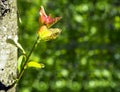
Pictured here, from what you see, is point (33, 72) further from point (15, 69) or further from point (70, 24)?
point (15, 69)

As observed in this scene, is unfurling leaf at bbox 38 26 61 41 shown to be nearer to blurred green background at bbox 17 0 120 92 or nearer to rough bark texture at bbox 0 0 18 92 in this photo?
rough bark texture at bbox 0 0 18 92

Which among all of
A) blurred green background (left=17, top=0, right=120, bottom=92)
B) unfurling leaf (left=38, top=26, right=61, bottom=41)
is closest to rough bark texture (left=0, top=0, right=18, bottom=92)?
unfurling leaf (left=38, top=26, right=61, bottom=41)

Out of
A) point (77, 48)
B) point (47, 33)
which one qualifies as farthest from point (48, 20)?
point (77, 48)

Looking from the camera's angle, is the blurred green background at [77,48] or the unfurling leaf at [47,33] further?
the blurred green background at [77,48]

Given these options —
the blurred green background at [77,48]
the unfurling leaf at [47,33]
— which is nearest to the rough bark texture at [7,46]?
the unfurling leaf at [47,33]

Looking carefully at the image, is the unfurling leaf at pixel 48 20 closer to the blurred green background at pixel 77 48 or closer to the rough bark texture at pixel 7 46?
the rough bark texture at pixel 7 46

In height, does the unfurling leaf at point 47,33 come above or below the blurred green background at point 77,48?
above

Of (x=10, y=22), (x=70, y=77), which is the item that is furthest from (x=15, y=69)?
(x=70, y=77)
